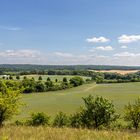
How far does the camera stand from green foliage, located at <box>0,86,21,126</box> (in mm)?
32734

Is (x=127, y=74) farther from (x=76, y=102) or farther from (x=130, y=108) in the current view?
(x=130, y=108)

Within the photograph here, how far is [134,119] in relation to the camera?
46.6 m

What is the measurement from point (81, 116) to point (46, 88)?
7806 centimetres

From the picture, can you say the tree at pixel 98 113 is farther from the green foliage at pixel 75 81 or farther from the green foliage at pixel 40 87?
the green foliage at pixel 75 81

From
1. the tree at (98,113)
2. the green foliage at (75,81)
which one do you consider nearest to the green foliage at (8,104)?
the tree at (98,113)

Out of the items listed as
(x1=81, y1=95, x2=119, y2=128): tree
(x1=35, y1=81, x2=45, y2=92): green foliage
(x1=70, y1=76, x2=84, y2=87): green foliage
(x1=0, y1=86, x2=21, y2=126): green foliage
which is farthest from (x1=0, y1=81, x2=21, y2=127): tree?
(x1=70, y1=76, x2=84, y2=87): green foliage

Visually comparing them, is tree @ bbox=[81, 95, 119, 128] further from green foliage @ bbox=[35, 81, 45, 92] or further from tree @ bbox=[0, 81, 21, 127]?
green foliage @ bbox=[35, 81, 45, 92]

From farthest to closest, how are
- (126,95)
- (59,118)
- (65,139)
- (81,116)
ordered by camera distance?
1. (126,95)
2. (59,118)
3. (81,116)
4. (65,139)

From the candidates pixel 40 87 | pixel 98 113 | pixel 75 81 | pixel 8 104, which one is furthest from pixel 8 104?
pixel 75 81

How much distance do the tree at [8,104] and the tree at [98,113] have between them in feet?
47.9

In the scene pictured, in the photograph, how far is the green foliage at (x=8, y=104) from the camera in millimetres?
32734

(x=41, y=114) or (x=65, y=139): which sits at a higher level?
(x=65, y=139)

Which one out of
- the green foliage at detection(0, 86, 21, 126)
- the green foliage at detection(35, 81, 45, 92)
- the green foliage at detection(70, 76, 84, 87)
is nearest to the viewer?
the green foliage at detection(0, 86, 21, 126)

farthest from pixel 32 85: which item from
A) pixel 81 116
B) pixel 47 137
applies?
pixel 47 137
